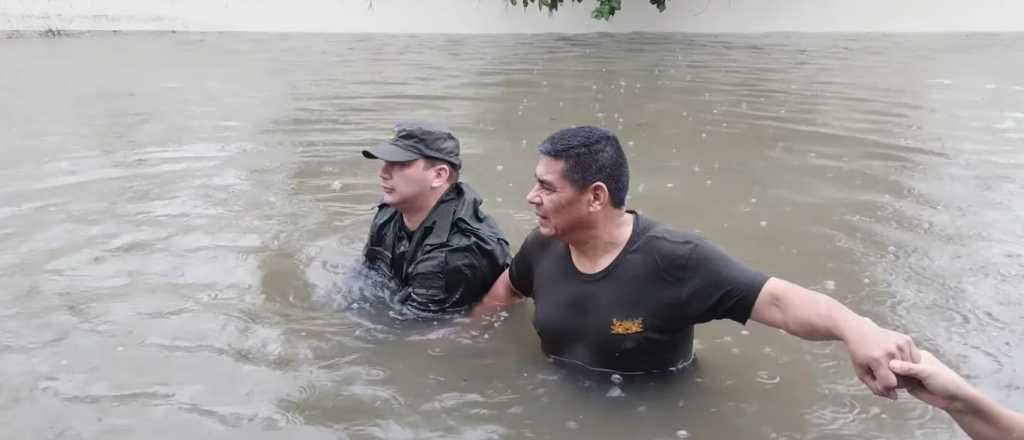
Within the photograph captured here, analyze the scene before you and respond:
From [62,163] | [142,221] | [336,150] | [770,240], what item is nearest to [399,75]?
[336,150]

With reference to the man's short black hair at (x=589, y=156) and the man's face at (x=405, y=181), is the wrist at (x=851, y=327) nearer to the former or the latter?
the man's short black hair at (x=589, y=156)

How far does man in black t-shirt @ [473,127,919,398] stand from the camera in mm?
3266

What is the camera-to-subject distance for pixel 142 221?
6227mm

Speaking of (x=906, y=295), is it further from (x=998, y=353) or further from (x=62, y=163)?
(x=62, y=163)

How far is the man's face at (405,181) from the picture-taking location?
14.9ft

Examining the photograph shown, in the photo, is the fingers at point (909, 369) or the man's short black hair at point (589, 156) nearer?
the fingers at point (909, 369)

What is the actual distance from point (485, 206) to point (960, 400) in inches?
170

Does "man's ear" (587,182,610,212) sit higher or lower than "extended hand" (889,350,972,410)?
higher

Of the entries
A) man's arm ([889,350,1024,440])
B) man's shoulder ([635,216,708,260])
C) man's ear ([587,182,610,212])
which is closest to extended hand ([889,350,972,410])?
man's arm ([889,350,1024,440])

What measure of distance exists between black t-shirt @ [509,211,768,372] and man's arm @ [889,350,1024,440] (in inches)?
25.8

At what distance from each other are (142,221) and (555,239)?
11.9 feet

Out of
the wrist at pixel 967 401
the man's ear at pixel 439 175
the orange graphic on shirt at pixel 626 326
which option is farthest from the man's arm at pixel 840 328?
the man's ear at pixel 439 175

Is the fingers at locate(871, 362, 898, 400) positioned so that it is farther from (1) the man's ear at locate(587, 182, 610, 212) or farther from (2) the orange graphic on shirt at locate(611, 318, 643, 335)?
(1) the man's ear at locate(587, 182, 610, 212)

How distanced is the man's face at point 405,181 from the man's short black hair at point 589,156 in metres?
1.18
